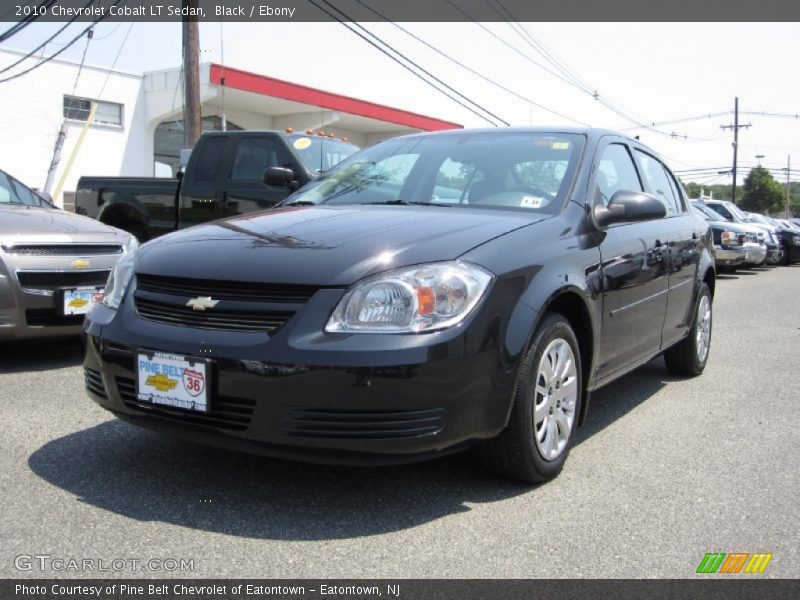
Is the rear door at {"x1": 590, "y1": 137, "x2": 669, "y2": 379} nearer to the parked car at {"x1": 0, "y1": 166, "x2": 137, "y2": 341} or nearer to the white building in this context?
the parked car at {"x1": 0, "y1": 166, "x2": 137, "y2": 341}

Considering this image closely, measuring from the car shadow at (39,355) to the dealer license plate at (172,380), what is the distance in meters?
2.78

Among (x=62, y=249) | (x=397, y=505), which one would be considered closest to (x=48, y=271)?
(x=62, y=249)

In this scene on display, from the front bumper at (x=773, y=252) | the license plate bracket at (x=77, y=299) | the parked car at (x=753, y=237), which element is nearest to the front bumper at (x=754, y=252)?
the parked car at (x=753, y=237)

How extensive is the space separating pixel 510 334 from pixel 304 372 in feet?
2.68

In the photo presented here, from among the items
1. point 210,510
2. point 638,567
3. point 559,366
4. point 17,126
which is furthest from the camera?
point 17,126

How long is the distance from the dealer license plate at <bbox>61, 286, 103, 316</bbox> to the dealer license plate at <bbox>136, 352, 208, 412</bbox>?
2581mm

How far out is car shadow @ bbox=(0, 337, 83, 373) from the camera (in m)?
5.48

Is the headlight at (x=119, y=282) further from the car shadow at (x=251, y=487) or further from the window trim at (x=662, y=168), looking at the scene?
the window trim at (x=662, y=168)

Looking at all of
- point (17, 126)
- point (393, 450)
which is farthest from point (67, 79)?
point (393, 450)

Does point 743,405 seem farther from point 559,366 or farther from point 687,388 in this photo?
point 559,366

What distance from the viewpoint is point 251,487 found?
318 cm

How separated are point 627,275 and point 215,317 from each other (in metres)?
2.19

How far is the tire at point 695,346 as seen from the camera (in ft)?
18.3

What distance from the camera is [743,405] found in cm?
493
